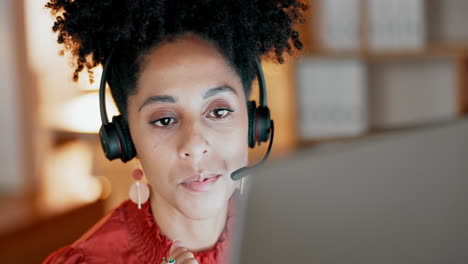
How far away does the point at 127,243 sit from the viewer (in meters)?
0.40

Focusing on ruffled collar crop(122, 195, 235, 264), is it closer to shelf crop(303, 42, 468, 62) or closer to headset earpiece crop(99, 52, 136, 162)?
headset earpiece crop(99, 52, 136, 162)

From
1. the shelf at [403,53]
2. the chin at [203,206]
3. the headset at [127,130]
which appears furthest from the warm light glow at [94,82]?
the shelf at [403,53]

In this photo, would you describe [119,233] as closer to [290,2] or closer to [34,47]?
[290,2]

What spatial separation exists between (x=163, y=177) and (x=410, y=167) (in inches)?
6.8

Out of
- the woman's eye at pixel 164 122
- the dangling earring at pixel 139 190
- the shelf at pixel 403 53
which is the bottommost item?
the dangling earring at pixel 139 190

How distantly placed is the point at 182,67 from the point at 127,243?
138mm

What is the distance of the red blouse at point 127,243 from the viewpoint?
383mm

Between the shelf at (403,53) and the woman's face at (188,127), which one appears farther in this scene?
the shelf at (403,53)

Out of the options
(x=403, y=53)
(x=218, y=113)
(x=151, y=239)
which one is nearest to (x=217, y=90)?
(x=218, y=113)

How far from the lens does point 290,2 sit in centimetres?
44

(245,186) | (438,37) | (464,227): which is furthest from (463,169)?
(438,37)

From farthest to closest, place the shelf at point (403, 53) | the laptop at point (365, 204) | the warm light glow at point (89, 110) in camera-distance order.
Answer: the shelf at point (403, 53)
the warm light glow at point (89, 110)
the laptop at point (365, 204)

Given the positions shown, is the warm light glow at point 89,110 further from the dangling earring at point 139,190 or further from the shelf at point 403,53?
the shelf at point 403,53

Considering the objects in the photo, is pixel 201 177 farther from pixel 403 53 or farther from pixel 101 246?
pixel 403 53
